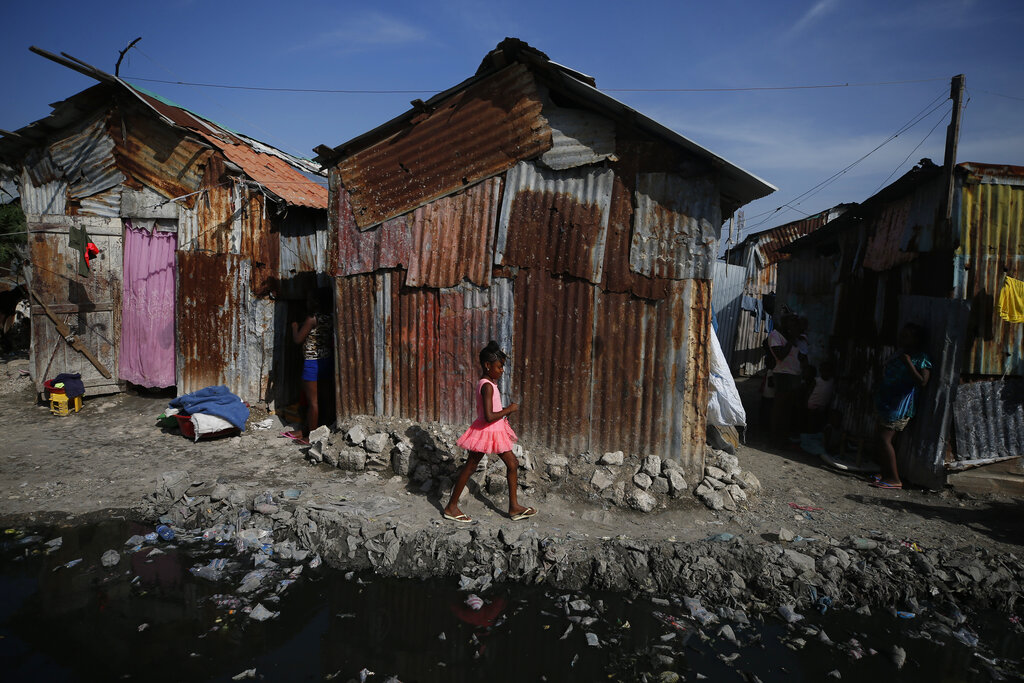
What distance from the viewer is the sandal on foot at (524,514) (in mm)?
5059

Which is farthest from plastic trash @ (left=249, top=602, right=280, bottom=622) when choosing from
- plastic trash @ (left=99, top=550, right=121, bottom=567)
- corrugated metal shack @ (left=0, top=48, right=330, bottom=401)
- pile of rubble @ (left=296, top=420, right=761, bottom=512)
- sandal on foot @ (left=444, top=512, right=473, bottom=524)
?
corrugated metal shack @ (left=0, top=48, right=330, bottom=401)

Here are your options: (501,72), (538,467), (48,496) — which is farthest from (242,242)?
(538,467)

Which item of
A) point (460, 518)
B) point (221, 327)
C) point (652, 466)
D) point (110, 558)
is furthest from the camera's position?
point (221, 327)

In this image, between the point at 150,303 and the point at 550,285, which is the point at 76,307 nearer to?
the point at 150,303

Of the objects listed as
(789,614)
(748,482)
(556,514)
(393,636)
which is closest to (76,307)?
(393,636)

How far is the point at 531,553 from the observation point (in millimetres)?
4422

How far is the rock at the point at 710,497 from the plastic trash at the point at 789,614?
1.31 m

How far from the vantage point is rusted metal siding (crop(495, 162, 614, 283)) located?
5586mm

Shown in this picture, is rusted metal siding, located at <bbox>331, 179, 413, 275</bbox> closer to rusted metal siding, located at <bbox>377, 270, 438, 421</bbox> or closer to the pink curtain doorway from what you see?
rusted metal siding, located at <bbox>377, 270, 438, 421</bbox>

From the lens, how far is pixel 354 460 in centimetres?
607

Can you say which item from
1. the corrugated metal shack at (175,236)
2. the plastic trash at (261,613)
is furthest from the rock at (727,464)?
the corrugated metal shack at (175,236)

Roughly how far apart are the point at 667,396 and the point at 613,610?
222cm

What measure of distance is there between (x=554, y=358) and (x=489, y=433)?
1316mm

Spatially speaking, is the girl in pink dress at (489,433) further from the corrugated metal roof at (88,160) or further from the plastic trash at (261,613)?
the corrugated metal roof at (88,160)
